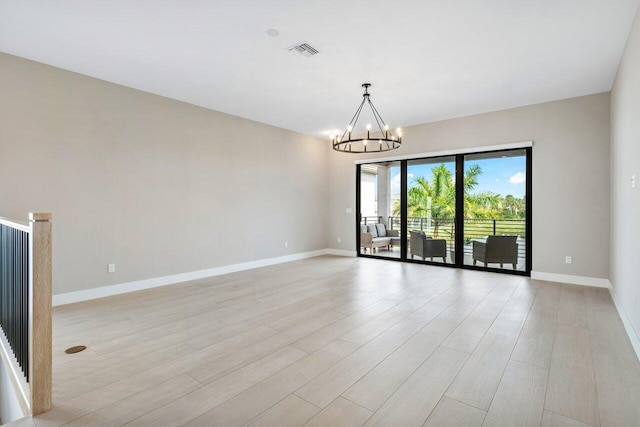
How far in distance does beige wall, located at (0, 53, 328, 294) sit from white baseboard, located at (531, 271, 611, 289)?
4687 millimetres

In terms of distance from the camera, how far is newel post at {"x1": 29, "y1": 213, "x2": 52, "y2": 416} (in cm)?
183

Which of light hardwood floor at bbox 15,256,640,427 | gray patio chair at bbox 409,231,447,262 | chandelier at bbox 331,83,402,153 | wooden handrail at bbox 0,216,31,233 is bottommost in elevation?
light hardwood floor at bbox 15,256,640,427

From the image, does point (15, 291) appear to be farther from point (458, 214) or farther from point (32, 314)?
point (458, 214)

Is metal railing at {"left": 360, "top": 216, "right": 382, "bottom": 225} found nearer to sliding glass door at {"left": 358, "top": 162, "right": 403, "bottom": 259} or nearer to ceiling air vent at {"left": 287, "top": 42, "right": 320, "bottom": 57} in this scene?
sliding glass door at {"left": 358, "top": 162, "right": 403, "bottom": 259}

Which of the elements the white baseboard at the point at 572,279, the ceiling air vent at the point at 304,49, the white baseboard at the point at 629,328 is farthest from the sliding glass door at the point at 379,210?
the ceiling air vent at the point at 304,49

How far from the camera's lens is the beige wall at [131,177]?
3.70 meters

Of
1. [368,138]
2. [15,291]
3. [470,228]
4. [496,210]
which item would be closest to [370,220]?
[470,228]

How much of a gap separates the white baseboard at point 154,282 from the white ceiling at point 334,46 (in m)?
2.76

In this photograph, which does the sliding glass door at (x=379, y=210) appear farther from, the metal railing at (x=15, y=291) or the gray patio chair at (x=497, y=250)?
the metal railing at (x=15, y=291)

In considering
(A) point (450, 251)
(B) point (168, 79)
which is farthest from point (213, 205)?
(A) point (450, 251)

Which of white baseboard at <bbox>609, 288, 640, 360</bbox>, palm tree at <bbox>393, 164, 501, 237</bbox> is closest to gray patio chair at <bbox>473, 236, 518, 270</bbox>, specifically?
palm tree at <bbox>393, 164, 501, 237</bbox>

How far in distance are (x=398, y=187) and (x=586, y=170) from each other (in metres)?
3.13

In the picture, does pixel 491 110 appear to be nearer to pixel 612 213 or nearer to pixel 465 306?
pixel 612 213

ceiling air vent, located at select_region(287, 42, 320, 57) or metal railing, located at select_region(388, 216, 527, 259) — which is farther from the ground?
Answer: ceiling air vent, located at select_region(287, 42, 320, 57)
